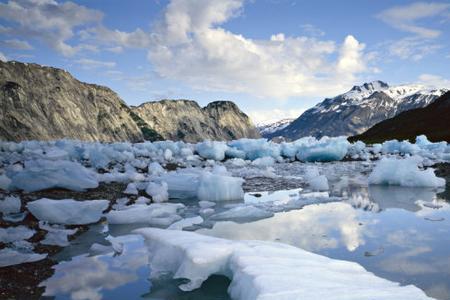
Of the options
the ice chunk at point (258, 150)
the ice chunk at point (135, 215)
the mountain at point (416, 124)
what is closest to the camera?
the ice chunk at point (135, 215)

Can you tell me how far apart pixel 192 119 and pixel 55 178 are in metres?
145

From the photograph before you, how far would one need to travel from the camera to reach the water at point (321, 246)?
4.45m

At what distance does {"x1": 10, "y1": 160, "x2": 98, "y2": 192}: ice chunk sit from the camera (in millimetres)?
10633

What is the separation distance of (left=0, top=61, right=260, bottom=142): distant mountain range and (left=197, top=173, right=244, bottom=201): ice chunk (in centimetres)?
8313

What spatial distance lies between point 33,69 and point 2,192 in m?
106

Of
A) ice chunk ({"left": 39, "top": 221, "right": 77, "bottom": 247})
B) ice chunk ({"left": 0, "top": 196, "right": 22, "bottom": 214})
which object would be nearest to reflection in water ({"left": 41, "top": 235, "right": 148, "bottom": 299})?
ice chunk ({"left": 39, "top": 221, "right": 77, "bottom": 247})

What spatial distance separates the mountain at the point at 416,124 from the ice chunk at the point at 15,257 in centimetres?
6522

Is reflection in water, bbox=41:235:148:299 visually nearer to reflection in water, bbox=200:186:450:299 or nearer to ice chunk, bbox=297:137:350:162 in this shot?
reflection in water, bbox=200:186:450:299

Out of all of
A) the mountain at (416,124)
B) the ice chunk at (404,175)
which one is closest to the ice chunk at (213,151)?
the ice chunk at (404,175)

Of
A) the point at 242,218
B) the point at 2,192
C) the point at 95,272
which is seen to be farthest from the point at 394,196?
the point at 2,192

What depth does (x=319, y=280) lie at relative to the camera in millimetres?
3654

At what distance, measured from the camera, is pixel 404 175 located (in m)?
13.8

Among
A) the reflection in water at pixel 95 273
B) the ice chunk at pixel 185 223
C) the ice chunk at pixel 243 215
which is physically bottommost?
the reflection in water at pixel 95 273

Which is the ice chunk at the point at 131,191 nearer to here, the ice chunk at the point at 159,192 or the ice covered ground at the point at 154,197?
the ice covered ground at the point at 154,197
